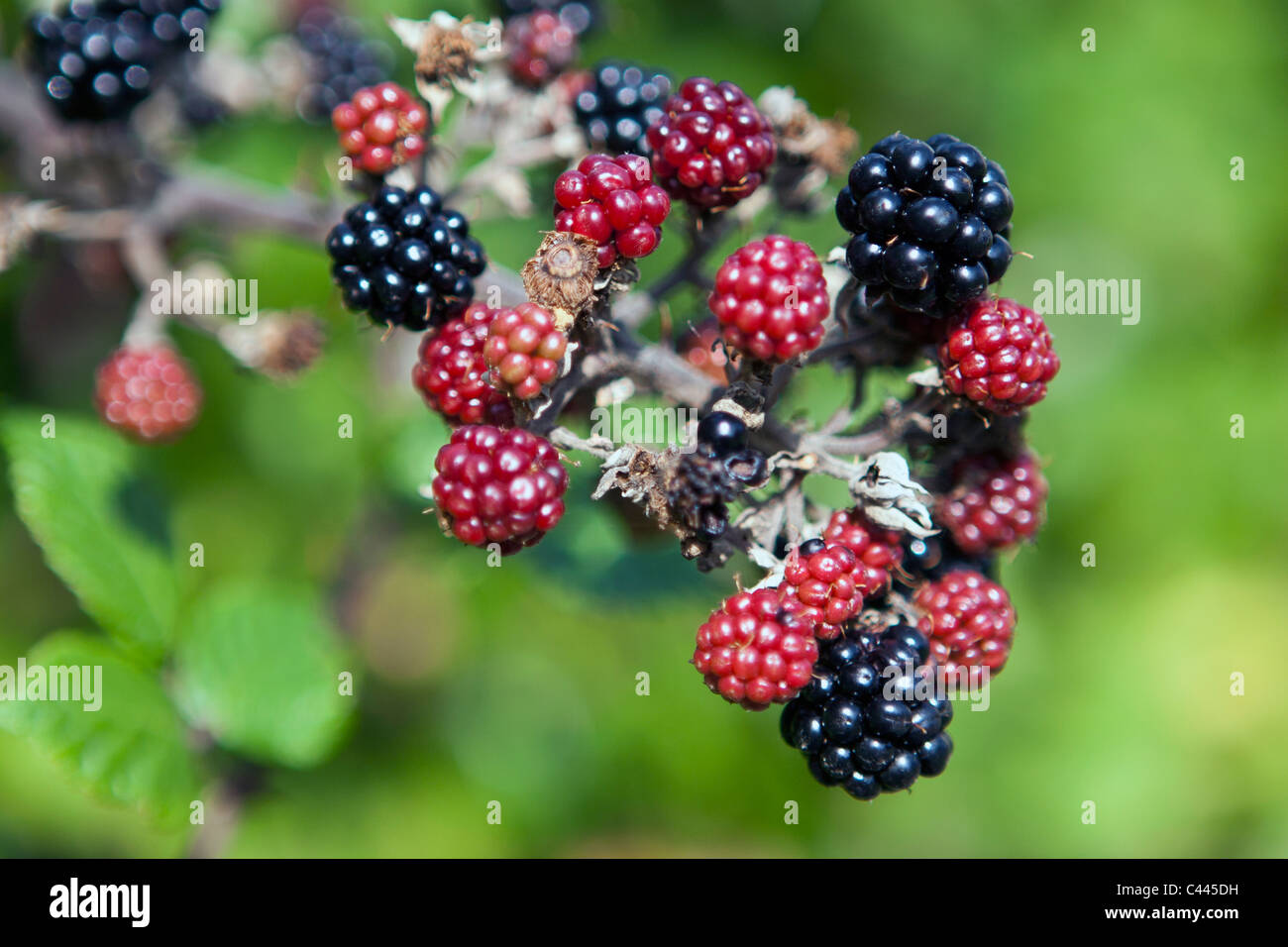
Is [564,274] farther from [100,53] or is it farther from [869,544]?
[100,53]

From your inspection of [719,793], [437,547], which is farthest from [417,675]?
[719,793]

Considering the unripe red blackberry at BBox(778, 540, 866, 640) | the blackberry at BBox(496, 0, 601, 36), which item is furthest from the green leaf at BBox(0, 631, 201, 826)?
the blackberry at BBox(496, 0, 601, 36)

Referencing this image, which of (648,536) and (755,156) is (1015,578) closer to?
(648,536)

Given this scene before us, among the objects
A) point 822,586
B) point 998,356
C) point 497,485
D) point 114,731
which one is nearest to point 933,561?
point 822,586

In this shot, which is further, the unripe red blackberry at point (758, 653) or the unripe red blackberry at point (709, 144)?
the unripe red blackberry at point (709, 144)

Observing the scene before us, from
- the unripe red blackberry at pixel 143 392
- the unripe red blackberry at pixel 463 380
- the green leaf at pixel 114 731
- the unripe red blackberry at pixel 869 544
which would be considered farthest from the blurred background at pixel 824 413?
the unripe red blackberry at pixel 463 380

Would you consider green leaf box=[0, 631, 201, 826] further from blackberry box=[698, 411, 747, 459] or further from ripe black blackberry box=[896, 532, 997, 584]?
ripe black blackberry box=[896, 532, 997, 584]

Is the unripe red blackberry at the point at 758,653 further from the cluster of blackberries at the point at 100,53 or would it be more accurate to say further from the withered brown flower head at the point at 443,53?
the cluster of blackberries at the point at 100,53
